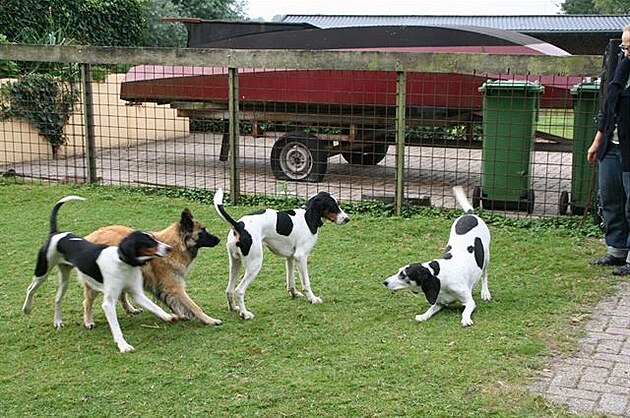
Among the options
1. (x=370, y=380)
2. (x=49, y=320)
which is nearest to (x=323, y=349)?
(x=370, y=380)

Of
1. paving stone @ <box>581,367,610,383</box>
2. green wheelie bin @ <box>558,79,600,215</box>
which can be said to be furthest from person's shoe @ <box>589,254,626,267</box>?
paving stone @ <box>581,367,610,383</box>

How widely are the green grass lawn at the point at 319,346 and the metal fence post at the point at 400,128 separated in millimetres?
1451

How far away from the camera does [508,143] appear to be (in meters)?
8.83

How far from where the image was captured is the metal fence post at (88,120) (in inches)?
394

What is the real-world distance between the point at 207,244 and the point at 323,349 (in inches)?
43.0

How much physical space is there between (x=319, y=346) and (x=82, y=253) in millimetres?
1588

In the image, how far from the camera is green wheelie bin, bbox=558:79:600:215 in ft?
26.7

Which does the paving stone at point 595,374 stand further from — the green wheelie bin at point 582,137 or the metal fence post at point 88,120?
the metal fence post at point 88,120

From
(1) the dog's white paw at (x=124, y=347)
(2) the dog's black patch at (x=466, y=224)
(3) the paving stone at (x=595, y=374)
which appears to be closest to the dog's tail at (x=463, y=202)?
(2) the dog's black patch at (x=466, y=224)

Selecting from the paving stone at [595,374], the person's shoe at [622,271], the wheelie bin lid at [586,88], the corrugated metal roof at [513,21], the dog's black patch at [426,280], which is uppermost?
the corrugated metal roof at [513,21]

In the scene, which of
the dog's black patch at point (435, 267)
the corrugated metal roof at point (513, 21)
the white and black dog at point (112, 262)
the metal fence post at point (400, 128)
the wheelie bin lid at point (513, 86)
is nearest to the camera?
the white and black dog at point (112, 262)

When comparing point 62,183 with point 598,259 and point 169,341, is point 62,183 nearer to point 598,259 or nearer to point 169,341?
point 169,341

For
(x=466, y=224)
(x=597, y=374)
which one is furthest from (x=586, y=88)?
(x=597, y=374)

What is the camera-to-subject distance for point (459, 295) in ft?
17.2
